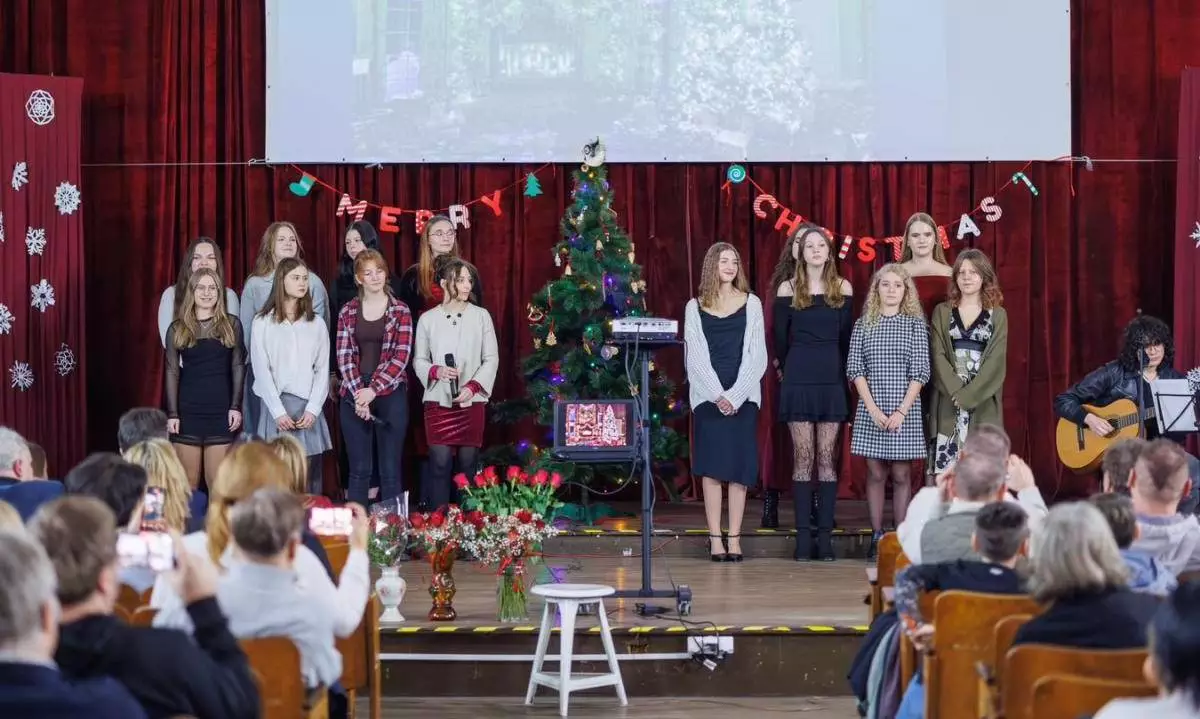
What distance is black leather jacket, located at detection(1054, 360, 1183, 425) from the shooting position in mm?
7699

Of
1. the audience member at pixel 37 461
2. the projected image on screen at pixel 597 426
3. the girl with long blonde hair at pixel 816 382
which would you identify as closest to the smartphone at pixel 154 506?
the audience member at pixel 37 461

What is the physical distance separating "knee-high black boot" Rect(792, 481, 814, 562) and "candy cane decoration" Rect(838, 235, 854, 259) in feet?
7.06

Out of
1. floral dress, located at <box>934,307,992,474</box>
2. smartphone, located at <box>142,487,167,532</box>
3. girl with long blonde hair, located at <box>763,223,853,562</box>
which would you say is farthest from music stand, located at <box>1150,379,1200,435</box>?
smartphone, located at <box>142,487,167,532</box>

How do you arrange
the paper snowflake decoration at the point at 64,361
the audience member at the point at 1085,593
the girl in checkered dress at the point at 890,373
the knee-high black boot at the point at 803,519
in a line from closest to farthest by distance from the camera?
the audience member at the point at 1085,593 < the girl in checkered dress at the point at 890,373 < the knee-high black boot at the point at 803,519 < the paper snowflake decoration at the point at 64,361

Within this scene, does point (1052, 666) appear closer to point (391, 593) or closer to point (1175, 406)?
point (391, 593)

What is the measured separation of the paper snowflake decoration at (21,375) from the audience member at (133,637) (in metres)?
5.77

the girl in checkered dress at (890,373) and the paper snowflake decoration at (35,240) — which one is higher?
the paper snowflake decoration at (35,240)

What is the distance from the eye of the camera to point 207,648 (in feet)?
10.0

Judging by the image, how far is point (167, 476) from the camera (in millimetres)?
4406

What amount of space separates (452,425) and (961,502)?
3831mm

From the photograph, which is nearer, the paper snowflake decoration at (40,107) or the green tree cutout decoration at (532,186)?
the paper snowflake decoration at (40,107)

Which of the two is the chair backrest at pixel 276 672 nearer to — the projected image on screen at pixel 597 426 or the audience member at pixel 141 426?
the audience member at pixel 141 426

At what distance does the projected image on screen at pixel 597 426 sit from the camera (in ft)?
20.9

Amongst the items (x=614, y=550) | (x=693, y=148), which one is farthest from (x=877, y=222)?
(x=614, y=550)
